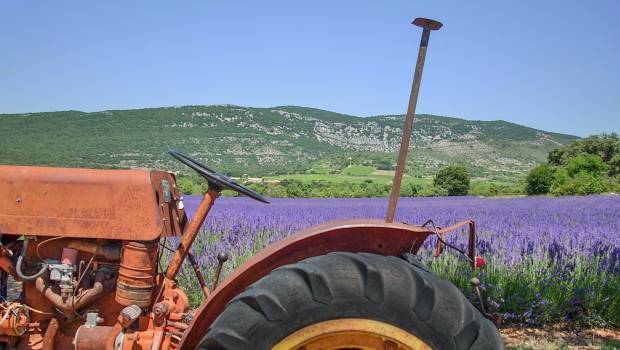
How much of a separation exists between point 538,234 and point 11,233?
5.76 metres

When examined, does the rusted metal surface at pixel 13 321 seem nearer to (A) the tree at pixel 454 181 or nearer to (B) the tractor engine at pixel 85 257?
(B) the tractor engine at pixel 85 257

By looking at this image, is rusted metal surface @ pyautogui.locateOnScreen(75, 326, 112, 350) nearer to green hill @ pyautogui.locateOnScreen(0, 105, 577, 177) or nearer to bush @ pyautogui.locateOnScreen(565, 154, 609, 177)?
bush @ pyautogui.locateOnScreen(565, 154, 609, 177)

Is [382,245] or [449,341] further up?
[382,245]

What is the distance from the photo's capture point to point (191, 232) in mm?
2705

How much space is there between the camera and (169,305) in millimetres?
2750

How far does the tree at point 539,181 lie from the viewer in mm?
29828

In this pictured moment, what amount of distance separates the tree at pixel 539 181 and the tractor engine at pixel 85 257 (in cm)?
2989

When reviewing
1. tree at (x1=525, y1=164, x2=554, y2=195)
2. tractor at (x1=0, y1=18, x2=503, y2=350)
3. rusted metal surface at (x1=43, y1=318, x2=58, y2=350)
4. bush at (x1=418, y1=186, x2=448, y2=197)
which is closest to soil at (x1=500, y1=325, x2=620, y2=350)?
tractor at (x1=0, y1=18, x2=503, y2=350)

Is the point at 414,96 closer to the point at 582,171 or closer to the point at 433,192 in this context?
the point at 433,192

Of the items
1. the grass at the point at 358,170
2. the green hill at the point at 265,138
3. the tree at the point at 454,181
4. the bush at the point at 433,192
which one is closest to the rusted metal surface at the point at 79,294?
the bush at the point at 433,192

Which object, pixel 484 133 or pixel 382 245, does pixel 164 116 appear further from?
pixel 382 245

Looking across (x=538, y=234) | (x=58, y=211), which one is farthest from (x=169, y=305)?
(x=538, y=234)

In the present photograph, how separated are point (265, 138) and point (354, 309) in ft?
239

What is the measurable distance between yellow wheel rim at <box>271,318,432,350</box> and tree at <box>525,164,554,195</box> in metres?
30.3
